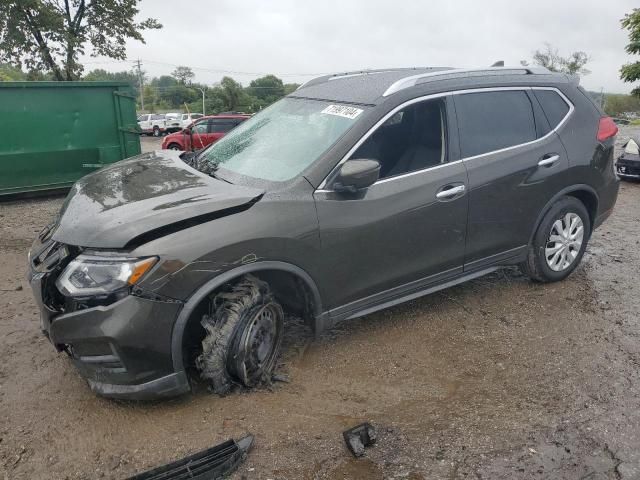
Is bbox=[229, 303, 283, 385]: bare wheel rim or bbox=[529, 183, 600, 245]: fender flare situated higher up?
bbox=[529, 183, 600, 245]: fender flare

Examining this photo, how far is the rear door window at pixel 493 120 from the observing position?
3688 mm

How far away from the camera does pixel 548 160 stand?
4023mm

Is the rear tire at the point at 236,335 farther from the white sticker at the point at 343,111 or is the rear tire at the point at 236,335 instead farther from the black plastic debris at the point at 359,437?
the white sticker at the point at 343,111

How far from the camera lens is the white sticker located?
3.35 metres

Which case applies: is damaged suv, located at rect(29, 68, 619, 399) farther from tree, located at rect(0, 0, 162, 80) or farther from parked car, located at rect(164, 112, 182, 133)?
parked car, located at rect(164, 112, 182, 133)

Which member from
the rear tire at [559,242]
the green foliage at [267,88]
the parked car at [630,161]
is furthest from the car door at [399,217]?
the green foliage at [267,88]

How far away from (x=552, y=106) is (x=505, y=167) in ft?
2.78

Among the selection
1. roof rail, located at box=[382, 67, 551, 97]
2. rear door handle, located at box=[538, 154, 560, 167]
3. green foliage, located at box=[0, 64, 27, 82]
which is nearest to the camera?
roof rail, located at box=[382, 67, 551, 97]

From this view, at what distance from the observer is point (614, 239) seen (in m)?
6.00

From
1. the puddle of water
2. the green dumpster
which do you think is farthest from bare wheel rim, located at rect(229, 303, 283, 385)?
the green dumpster

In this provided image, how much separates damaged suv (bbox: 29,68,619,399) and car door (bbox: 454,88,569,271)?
12mm

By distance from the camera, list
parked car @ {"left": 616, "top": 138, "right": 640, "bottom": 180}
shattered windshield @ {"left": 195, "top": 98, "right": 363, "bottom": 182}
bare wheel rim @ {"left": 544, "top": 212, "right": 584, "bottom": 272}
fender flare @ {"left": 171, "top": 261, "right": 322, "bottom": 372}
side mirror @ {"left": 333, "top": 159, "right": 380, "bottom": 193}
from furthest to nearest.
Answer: parked car @ {"left": 616, "top": 138, "right": 640, "bottom": 180} < bare wheel rim @ {"left": 544, "top": 212, "right": 584, "bottom": 272} < shattered windshield @ {"left": 195, "top": 98, "right": 363, "bottom": 182} < side mirror @ {"left": 333, "top": 159, "right": 380, "bottom": 193} < fender flare @ {"left": 171, "top": 261, "right": 322, "bottom": 372}

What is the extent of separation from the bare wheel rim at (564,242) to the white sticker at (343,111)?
79.7 inches

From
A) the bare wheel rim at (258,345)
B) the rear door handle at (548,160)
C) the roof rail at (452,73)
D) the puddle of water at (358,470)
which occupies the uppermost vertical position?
the roof rail at (452,73)
